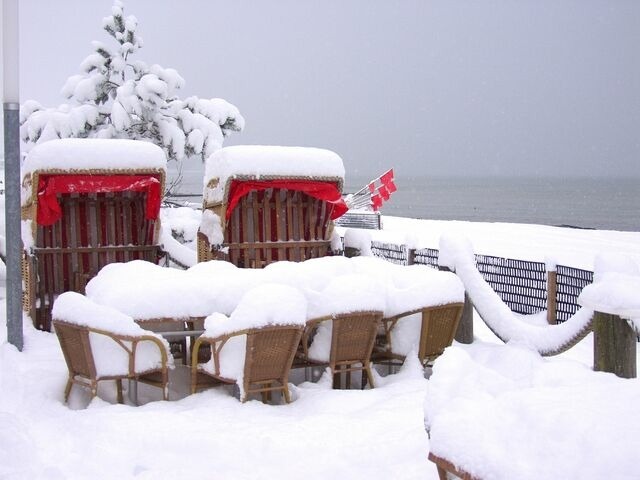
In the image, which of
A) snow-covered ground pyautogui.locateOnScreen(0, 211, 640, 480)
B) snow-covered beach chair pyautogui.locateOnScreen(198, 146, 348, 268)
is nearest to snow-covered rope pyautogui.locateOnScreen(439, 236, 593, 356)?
snow-covered ground pyautogui.locateOnScreen(0, 211, 640, 480)

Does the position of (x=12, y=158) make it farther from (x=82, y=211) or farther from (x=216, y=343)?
(x=216, y=343)

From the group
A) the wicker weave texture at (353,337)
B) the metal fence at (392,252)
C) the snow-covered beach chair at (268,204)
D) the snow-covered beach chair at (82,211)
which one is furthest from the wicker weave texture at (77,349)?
the metal fence at (392,252)

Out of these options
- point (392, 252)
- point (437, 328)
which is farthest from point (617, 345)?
point (392, 252)

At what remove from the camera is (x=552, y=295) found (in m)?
10.0

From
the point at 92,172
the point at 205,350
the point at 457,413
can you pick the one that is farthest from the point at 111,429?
the point at 92,172

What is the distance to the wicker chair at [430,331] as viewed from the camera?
660cm

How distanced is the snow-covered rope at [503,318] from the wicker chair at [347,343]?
5.37 ft

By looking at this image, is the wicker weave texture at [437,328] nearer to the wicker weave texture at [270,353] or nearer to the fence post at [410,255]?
the wicker weave texture at [270,353]

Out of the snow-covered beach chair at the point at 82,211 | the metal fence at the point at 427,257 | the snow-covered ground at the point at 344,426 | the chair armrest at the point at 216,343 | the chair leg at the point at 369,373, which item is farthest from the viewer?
the metal fence at the point at 427,257

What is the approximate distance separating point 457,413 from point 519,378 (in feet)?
7.97

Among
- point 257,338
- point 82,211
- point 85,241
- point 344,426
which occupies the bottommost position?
point 344,426

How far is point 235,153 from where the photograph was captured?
28.5ft

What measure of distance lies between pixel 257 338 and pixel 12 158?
3.22m

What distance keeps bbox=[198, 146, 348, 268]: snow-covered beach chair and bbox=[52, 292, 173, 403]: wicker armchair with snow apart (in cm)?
322
